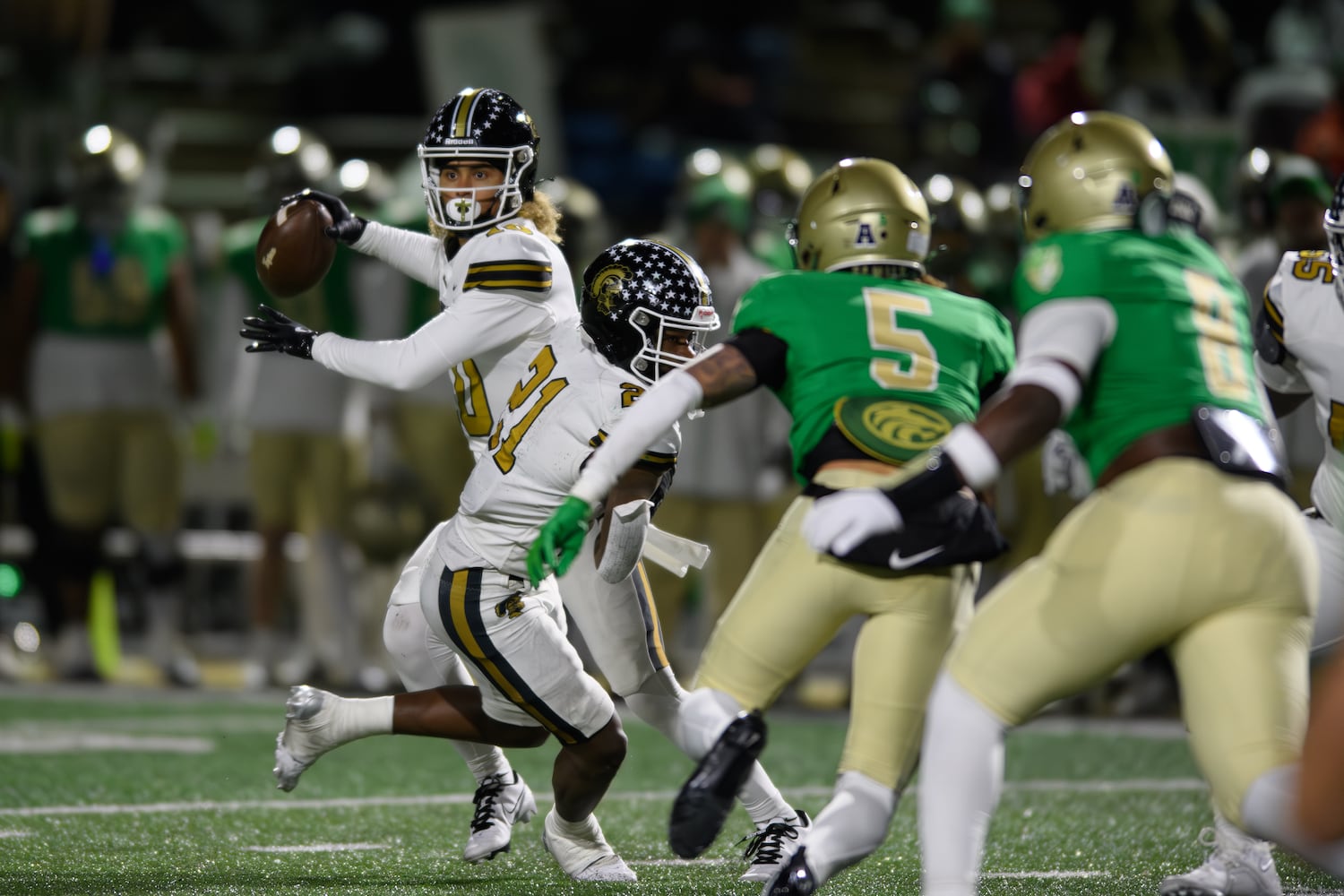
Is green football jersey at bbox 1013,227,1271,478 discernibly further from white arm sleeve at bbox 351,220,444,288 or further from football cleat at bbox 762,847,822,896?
white arm sleeve at bbox 351,220,444,288

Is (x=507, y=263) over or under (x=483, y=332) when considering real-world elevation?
over

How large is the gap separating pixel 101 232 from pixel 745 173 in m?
2.61

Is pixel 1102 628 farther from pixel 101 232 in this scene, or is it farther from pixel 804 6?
pixel 804 6

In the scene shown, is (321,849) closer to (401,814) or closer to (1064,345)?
(401,814)

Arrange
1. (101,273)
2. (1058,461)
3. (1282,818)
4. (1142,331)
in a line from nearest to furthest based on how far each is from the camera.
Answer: (1282,818) < (1142,331) < (1058,461) < (101,273)

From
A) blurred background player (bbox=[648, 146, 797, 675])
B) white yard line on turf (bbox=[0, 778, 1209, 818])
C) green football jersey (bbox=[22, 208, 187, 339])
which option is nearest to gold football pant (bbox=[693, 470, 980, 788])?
white yard line on turf (bbox=[0, 778, 1209, 818])

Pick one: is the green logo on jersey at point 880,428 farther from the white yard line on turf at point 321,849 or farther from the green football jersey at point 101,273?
the green football jersey at point 101,273

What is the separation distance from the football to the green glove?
1154 millimetres

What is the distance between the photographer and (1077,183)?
11.0 ft

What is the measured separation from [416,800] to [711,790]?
2.21m

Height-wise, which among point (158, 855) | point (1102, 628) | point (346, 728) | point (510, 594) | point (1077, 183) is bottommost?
point (158, 855)

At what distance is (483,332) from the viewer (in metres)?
4.05

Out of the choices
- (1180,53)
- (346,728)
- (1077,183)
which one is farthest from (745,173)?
(1077,183)

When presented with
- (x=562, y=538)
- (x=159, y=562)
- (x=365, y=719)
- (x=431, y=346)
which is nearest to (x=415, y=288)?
(x=159, y=562)
